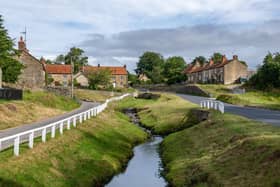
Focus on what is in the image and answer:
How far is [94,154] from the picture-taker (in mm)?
27031

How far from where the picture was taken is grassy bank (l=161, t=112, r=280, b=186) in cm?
1764

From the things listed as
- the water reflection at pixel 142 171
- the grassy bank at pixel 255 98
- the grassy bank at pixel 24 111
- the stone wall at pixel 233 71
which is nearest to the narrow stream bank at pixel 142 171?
the water reflection at pixel 142 171

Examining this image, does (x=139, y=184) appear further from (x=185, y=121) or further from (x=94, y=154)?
(x=185, y=121)

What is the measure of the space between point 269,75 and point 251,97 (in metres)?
14.4

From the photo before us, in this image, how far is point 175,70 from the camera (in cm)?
16762

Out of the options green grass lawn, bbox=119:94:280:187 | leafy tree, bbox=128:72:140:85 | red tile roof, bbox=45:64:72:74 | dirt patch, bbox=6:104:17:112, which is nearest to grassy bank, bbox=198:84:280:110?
green grass lawn, bbox=119:94:280:187

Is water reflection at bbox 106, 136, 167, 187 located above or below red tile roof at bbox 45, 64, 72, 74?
below

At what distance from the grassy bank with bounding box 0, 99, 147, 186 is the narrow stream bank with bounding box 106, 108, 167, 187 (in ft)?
1.79

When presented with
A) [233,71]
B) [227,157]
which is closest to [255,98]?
[233,71]

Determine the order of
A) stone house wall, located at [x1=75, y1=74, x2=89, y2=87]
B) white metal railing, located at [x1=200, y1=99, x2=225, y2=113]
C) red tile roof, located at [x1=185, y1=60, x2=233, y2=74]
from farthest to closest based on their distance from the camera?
stone house wall, located at [x1=75, y1=74, x2=89, y2=87]
red tile roof, located at [x1=185, y1=60, x2=233, y2=74]
white metal railing, located at [x1=200, y1=99, x2=225, y2=113]

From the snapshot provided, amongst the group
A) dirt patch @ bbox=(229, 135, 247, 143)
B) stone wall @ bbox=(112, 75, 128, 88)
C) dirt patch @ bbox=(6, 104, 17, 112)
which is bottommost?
dirt patch @ bbox=(229, 135, 247, 143)

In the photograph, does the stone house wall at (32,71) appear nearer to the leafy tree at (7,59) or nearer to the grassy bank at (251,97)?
the leafy tree at (7,59)

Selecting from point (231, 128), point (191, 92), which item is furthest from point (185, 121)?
point (191, 92)

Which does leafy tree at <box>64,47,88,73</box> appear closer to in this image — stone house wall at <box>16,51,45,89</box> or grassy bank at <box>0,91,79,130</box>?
stone house wall at <box>16,51,45,89</box>
